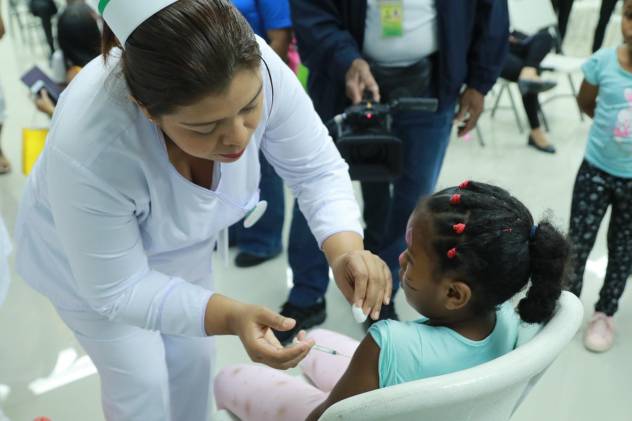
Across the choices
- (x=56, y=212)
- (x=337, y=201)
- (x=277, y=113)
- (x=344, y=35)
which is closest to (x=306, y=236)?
(x=344, y=35)

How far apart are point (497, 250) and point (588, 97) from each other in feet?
3.97

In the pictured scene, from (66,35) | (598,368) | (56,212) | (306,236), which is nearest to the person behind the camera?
(56,212)

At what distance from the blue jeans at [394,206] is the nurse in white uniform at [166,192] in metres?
0.69

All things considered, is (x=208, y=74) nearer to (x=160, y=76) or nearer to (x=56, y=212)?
(x=160, y=76)

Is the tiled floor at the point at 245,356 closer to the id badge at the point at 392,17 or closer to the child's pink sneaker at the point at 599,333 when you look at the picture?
the child's pink sneaker at the point at 599,333

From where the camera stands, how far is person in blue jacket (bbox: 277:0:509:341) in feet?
5.60

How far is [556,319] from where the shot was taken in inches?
31.8

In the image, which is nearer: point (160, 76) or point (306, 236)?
point (160, 76)

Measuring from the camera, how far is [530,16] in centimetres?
377

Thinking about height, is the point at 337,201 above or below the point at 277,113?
below

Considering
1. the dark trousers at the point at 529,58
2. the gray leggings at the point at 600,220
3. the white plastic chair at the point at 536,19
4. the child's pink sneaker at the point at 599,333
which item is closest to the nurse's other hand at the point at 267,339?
the gray leggings at the point at 600,220

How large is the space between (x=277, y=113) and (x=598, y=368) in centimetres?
143

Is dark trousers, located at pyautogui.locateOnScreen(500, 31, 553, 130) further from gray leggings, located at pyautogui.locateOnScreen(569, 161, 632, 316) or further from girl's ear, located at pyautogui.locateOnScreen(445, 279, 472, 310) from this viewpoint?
girl's ear, located at pyautogui.locateOnScreen(445, 279, 472, 310)

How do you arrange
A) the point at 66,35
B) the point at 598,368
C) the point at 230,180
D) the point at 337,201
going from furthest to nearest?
the point at 66,35, the point at 598,368, the point at 337,201, the point at 230,180
